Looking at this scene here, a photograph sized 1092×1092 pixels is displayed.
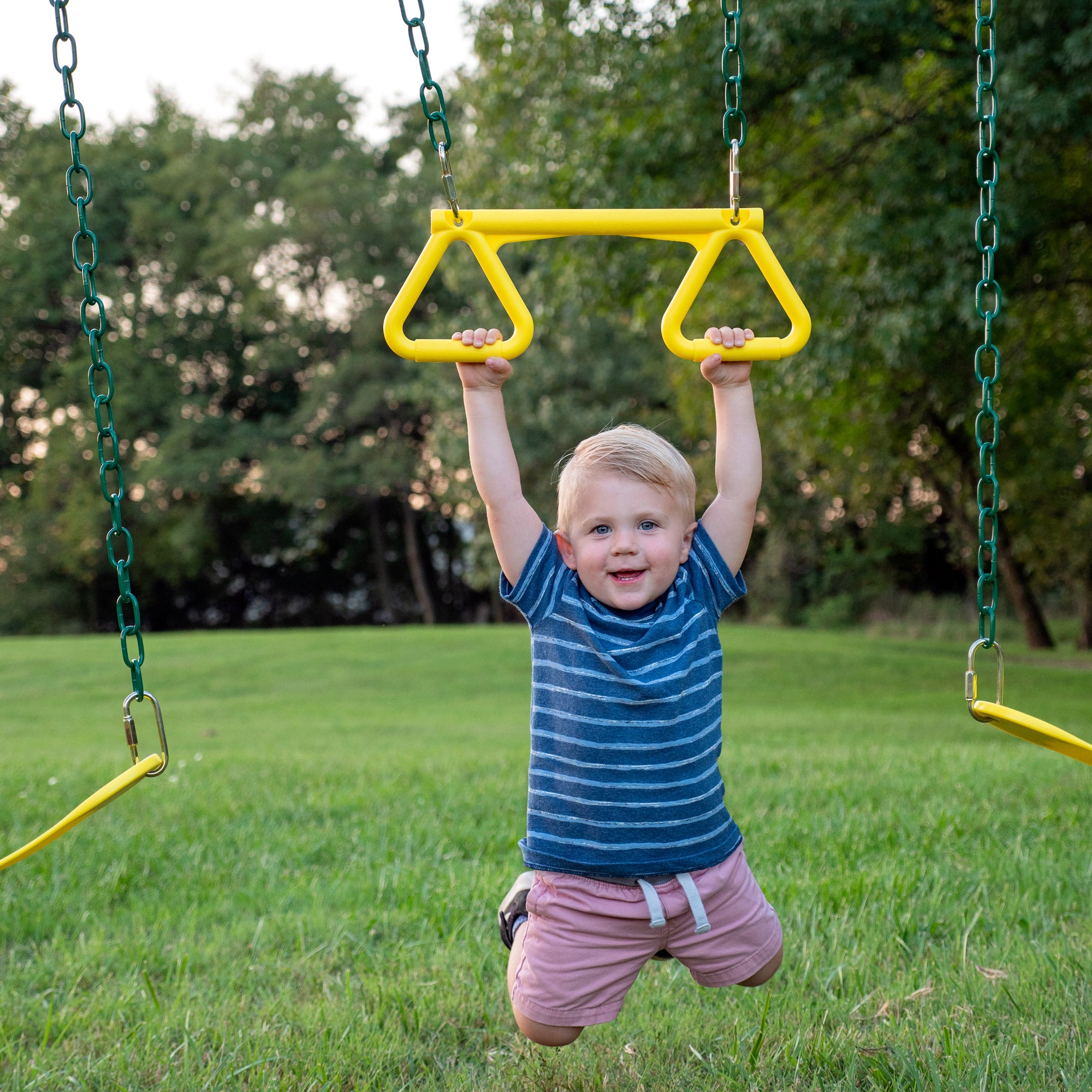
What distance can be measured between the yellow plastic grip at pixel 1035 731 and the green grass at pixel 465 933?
0.78 meters

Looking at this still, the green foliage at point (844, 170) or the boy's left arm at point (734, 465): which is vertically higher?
the green foliage at point (844, 170)

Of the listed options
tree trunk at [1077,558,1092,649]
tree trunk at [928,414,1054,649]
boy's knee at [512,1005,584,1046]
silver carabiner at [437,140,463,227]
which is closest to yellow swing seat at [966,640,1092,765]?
boy's knee at [512,1005,584,1046]

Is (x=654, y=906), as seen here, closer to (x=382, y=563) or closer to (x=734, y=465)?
(x=734, y=465)

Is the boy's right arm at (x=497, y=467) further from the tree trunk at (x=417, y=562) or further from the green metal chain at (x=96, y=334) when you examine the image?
the tree trunk at (x=417, y=562)

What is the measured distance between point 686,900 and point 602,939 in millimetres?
191

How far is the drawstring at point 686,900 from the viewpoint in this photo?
213cm

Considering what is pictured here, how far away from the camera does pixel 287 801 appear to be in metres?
5.30

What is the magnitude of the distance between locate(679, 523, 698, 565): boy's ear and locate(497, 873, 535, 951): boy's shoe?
762 mm

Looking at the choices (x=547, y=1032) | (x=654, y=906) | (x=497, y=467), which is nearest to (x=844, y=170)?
(x=497, y=467)

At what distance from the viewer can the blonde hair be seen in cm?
222

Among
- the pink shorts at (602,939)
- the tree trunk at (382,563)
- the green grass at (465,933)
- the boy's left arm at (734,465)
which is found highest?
the boy's left arm at (734,465)

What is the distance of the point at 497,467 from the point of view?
2.24 metres

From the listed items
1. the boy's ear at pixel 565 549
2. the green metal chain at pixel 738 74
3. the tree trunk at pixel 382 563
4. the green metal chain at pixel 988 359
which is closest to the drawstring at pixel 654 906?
the boy's ear at pixel 565 549

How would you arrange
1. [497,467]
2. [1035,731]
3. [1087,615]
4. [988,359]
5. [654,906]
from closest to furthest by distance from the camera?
1. [1035,731]
2. [654,906]
3. [497,467]
4. [988,359]
5. [1087,615]
